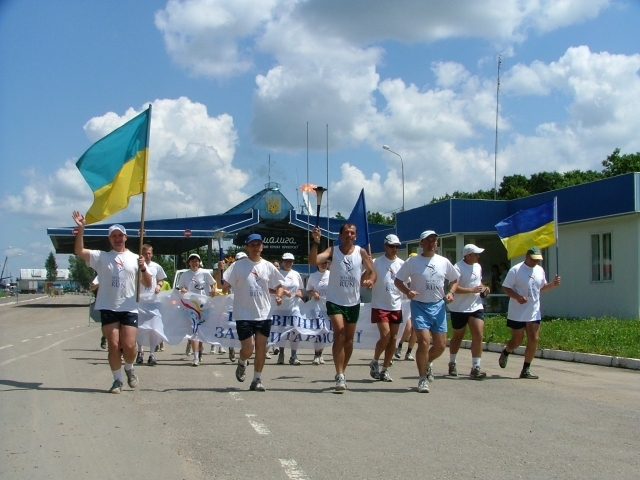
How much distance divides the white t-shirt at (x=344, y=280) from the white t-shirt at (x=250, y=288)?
83cm

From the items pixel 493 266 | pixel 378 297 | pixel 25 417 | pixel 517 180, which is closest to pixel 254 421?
pixel 25 417

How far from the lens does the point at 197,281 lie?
1429 centimetres

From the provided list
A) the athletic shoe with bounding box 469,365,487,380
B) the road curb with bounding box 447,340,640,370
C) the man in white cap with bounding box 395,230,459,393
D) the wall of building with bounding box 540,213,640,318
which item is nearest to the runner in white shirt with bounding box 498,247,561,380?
the athletic shoe with bounding box 469,365,487,380

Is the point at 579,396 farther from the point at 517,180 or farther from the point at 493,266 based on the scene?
the point at 517,180

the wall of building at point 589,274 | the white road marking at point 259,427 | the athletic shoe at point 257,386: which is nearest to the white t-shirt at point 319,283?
the athletic shoe at point 257,386

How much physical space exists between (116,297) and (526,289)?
19.4 feet

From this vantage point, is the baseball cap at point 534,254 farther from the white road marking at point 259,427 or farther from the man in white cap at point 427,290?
the white road marking at point 259,427

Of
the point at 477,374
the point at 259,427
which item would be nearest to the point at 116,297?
the point at 259,427

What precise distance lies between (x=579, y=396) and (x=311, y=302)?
224 inches

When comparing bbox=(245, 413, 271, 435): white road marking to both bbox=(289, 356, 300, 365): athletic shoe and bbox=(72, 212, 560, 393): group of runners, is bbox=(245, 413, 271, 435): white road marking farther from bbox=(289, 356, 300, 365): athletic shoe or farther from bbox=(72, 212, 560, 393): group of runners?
bbox=(289, 356, 300, 365): athletic shoe

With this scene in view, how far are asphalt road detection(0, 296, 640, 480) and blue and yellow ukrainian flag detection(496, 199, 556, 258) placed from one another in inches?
91.1

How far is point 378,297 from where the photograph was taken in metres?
10.8

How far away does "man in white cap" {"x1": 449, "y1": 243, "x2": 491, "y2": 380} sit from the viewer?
10984 mm

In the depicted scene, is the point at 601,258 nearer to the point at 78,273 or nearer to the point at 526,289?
the point at 526,289
